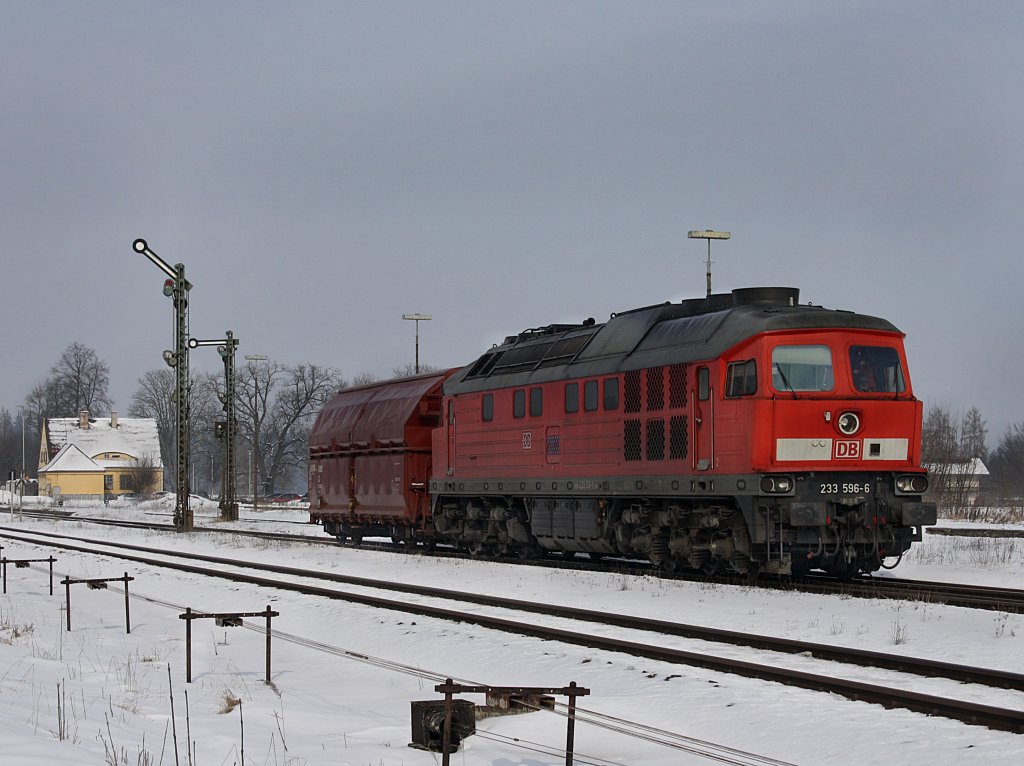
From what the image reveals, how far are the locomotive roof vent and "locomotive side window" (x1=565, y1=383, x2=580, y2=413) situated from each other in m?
3.89

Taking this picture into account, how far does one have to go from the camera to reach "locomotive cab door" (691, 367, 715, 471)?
1898 cm

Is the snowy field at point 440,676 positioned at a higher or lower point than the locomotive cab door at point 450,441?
lower

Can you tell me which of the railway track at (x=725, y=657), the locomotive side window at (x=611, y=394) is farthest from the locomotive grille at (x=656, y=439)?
the railway track at (x=725, y=657)

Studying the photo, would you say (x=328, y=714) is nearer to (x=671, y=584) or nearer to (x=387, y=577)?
(x=671, y=584)

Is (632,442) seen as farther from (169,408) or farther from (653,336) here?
(169,408)

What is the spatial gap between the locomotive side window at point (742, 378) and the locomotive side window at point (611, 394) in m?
3.30

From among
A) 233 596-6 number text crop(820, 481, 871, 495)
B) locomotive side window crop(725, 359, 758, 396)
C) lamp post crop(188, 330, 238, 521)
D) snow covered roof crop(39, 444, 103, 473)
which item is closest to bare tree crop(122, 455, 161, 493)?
snow covered roof crop(39, 444, 103, 473)

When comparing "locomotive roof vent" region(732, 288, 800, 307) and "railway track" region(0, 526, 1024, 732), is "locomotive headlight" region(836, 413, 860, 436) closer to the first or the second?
"locomotive roof vent" region(732, 288, 800, 307)

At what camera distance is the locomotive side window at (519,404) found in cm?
2491

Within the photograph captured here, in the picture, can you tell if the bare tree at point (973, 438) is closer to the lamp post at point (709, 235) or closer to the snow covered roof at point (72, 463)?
the lamp post at point (709, 235)

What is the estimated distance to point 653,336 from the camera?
21312 millimetres

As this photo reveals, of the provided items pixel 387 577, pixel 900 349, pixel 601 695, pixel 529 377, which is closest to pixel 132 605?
pixel 387 577

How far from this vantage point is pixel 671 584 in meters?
19.3

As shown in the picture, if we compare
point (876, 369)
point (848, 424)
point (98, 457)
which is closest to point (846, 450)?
point (848, 424)
